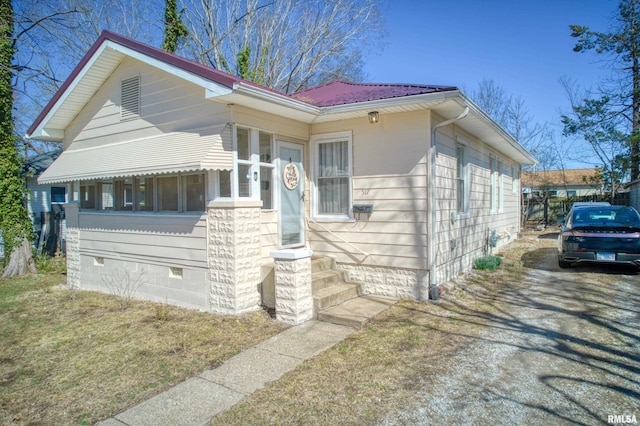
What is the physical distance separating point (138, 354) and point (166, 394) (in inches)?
47.9

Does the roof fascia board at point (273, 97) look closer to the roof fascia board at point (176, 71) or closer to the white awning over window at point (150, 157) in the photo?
the roof fascia board at point (176, 71)

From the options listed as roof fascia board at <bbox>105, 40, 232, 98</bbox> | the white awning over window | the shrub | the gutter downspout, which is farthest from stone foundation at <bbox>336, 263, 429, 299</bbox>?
roof fascia board at <bbox>105, 40, 232, 98</bbox>

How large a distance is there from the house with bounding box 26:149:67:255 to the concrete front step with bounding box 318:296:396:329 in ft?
30.0

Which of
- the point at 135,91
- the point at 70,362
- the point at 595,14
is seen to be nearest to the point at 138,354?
the point at 70,362

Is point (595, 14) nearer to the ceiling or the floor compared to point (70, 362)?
nearer to the ceiling

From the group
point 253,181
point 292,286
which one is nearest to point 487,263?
point 292,286

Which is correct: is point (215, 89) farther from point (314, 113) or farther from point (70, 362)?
point (70, 362)

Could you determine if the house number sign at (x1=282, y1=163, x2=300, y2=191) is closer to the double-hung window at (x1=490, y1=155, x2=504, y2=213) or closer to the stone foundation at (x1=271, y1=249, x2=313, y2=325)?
the stone foundation at (x1=271, y1=249, x2=313, y2=325)

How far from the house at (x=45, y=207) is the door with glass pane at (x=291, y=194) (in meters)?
7.66

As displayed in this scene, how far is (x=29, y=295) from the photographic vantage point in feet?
26.2

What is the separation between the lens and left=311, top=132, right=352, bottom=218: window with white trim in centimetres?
727

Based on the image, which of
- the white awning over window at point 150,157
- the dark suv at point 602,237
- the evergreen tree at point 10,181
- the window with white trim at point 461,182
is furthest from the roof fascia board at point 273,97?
the evergreen tree at point 10,181

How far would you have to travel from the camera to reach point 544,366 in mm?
4047

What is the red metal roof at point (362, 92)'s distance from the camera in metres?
6.28
